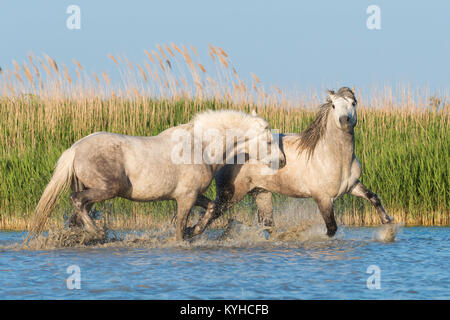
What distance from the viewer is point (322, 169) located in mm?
9406

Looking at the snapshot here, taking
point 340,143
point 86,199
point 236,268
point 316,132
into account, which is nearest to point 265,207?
point 316,132

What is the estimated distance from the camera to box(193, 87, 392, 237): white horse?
9.25m

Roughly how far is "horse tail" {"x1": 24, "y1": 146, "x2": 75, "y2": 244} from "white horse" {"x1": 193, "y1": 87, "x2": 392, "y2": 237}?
1943 mm

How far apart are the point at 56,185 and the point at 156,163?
1.27 meters

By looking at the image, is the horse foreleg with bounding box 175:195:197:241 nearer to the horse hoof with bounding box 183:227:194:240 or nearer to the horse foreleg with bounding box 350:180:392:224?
the horse hoof with bounding box 183:227:194:240

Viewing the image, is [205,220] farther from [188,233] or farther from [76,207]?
[76,207]

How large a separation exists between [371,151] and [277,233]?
11.1ft

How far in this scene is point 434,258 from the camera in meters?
8.37

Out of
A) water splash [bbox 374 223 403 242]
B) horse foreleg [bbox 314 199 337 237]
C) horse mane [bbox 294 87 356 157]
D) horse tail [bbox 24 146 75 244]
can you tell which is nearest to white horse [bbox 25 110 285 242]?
horse tail [bbox 24 146 75 244]

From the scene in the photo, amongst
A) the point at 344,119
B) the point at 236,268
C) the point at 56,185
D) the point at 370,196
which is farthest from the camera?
the point at 370,196

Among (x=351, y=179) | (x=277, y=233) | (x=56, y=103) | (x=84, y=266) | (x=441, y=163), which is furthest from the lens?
(x=56, y=103)

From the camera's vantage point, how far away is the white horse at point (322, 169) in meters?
9.25

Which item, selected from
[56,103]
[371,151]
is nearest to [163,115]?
[56,103]
